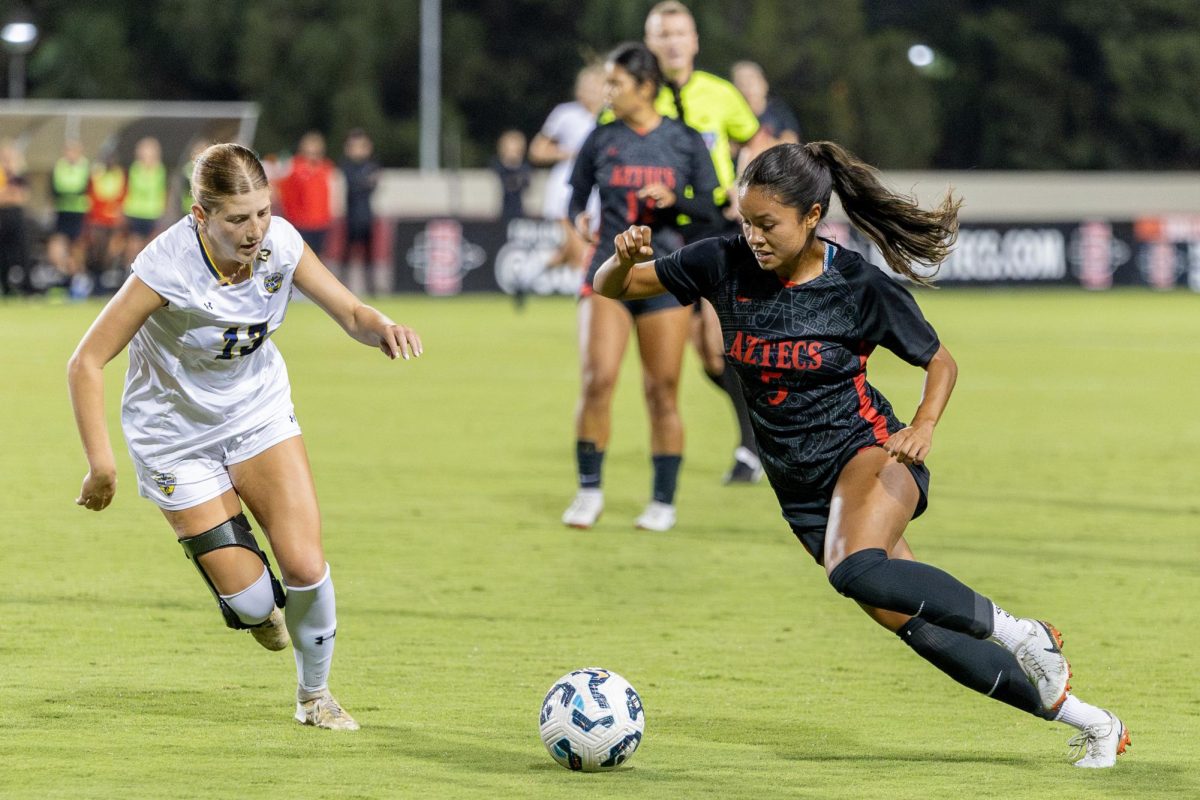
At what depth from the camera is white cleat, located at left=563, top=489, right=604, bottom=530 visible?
9.11 metres

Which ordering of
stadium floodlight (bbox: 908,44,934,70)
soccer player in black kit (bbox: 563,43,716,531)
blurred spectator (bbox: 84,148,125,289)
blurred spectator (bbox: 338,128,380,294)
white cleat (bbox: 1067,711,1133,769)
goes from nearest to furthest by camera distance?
1. white cleat (bbox: 1067,711,1133,769)
2. soccer player in black kit (bbox: 563,43,716,531)
3. blurred spectator (bbox: 338,128,380,294)
4. blurred spectator (bbox: 84,148,125,289)
5. stadium floodlight (bbox: 908,44,934,70)

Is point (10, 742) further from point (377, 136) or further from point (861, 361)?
point (377, 136)

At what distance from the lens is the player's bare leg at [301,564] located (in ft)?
17.4

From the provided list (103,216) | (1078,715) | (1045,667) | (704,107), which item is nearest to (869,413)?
(1045,667)

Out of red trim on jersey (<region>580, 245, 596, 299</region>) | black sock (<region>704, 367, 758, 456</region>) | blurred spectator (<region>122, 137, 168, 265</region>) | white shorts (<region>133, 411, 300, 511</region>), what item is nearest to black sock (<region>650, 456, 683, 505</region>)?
red trim on jersey (<region>580, 245, 596, 299</region>)

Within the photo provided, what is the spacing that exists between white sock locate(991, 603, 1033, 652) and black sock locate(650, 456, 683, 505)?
4127 mm

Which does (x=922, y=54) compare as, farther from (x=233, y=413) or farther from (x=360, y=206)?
(x=233, y=413)

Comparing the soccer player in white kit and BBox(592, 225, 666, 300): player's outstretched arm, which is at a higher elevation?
BBox(592, 225, 666, 300): player's outstretched arm

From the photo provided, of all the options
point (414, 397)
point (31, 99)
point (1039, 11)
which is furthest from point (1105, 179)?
point (414, 397)

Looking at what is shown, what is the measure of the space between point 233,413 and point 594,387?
3752mm

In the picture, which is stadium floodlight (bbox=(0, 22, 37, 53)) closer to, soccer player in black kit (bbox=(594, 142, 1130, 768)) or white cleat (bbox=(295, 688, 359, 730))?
white cleat (bbox=(295, 688, 359, 730))

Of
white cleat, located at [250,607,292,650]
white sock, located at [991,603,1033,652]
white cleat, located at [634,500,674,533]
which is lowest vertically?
white cleat, located at [634,500,674,533]

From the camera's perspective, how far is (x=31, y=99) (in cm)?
5388

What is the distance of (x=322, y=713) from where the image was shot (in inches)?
211
